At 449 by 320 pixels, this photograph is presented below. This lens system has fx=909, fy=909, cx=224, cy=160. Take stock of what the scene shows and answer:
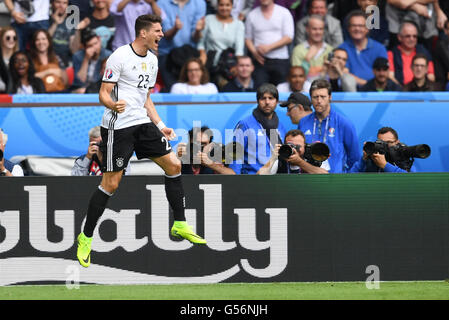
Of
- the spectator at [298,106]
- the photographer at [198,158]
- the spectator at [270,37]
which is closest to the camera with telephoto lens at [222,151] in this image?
the photographer at [198,158]

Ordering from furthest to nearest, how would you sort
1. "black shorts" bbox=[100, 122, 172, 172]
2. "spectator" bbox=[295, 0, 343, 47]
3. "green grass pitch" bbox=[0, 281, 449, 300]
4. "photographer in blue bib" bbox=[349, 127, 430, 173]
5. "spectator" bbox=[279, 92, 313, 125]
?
"spectator" bbox=[295, 0, 343, 47], "spectator" bbox=[279, 92, 313, 125], "photographer in blue bib" bbox=[349, 127, 430, 173], "green grass pitch" bbox=[0, 281, 449, 300], "black shorts" bbox=[100, 122, 172, 172]

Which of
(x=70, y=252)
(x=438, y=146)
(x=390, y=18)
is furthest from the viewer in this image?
(x=390, y=18)

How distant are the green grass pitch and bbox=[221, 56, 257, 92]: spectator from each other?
3.23 m

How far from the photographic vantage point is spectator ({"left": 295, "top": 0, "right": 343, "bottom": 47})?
11523 mm

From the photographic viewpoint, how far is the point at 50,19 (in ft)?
37.1

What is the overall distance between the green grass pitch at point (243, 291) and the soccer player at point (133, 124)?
0.60 m

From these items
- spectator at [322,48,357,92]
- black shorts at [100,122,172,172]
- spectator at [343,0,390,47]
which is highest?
spectator at [343,0,390,47]

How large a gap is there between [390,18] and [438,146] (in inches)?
100

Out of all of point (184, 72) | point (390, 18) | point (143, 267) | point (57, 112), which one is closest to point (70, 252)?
point (143, 267)

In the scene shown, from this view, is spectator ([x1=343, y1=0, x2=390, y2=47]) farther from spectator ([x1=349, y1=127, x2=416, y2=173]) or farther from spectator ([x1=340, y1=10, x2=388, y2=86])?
spectator ([x1=349, y1=127, x2=416, y2=173])

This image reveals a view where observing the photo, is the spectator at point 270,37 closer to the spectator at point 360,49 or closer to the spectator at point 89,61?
the spectator at point 360,49

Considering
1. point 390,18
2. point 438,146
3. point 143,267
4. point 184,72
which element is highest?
point 390,18

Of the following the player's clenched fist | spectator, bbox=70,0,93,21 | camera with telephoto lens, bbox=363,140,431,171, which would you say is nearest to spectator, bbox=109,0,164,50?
spectator, bbox=70,0,93,21
